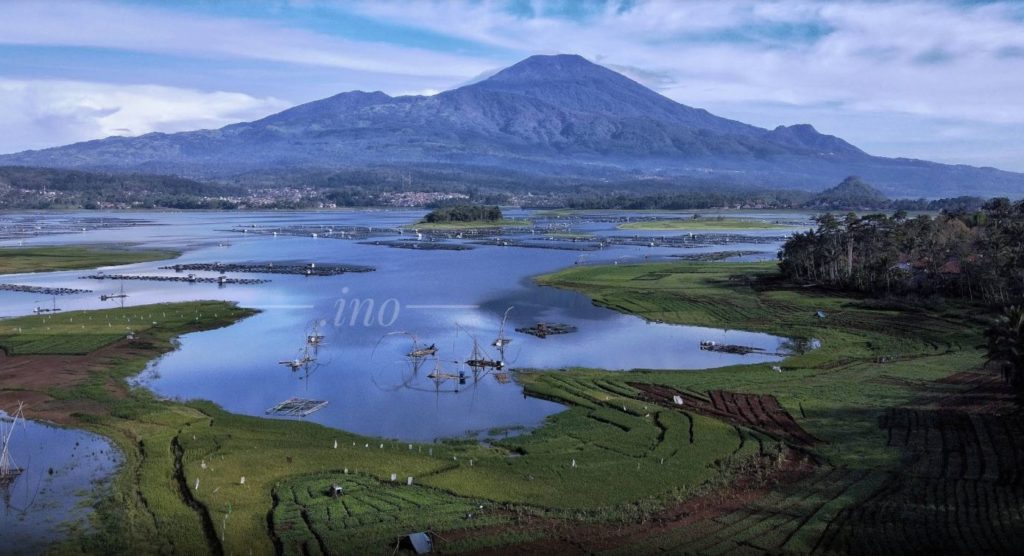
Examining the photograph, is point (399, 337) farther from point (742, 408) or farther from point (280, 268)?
point (280, 268)

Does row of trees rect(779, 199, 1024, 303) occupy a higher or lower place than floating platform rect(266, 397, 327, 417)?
higher

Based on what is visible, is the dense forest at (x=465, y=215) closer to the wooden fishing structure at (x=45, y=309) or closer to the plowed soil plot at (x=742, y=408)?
the wooden fishing structure at (x=45, y=309)

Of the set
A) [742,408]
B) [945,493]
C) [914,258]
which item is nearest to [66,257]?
[742,408]

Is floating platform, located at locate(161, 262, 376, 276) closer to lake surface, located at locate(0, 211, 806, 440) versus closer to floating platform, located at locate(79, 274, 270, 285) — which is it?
lake surface, located at locate(0, 211, 806, 440)

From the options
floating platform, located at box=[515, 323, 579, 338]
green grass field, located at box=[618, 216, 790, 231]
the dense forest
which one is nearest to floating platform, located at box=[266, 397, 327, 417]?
floating platform, located at box=[515, 323, 579, 338]

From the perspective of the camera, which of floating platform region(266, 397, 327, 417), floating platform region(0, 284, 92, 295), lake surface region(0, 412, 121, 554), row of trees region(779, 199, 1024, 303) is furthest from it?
floating platform region(0, 284, 92, 295)

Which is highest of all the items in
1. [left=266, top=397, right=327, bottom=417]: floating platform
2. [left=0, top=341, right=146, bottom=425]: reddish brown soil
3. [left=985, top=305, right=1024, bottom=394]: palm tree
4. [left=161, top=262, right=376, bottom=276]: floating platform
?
[left=985, top=305, right=1024, bottom=394]: palm tree

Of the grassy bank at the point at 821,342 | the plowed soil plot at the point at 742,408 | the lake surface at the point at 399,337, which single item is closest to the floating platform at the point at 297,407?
the lake surface at the point at 399,337
